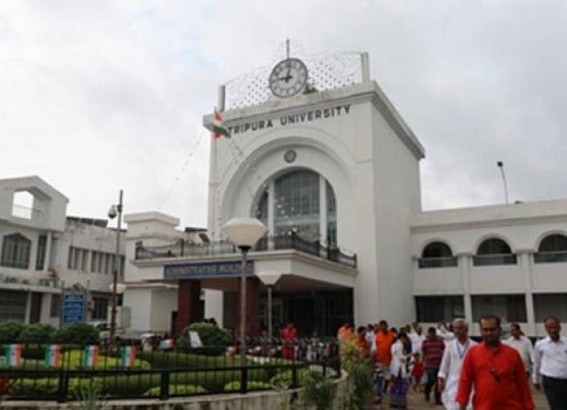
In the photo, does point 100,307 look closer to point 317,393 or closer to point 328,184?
point 328,184

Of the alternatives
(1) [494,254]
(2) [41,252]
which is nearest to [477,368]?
(1) [494,254]

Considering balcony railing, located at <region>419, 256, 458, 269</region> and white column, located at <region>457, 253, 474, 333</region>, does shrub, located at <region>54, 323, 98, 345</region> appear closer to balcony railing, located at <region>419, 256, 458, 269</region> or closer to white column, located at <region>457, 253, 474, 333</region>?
balcony railing, located at <region>419, 256, 458, 269</region>

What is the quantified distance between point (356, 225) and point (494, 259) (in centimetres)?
659

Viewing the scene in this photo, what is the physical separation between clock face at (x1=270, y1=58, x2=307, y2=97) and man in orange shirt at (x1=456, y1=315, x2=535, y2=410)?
67.8 feet

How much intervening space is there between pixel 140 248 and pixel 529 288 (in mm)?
15891

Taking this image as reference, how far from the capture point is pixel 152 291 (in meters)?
29.8

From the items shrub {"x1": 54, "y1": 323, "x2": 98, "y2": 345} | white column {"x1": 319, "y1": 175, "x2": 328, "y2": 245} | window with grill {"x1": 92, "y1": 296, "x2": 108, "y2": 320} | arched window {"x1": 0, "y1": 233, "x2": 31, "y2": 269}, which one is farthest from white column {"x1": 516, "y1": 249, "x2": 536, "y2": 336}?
arched window {"x1": 0, "y1": 233, "x2": 31, "y2": 269}

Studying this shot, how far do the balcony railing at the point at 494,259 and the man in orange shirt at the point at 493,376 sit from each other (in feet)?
67.5

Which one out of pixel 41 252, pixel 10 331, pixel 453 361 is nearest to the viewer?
pixel 453 361

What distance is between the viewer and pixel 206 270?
18750 millimetres

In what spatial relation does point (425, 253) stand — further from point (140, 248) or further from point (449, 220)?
point (140, 248)

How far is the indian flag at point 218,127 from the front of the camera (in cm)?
2295

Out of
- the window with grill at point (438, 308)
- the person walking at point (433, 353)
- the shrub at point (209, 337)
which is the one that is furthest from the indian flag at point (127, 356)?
the window with grill at point (438, 308)

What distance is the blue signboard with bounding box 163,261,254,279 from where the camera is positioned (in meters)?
18.2
